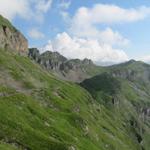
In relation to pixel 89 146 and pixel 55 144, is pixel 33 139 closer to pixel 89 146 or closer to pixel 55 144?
pixel 55 144

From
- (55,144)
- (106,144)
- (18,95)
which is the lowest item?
(106,144)

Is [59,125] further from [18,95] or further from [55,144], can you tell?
[55,144]

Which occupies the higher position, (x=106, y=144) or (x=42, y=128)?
(x=42, y=128)

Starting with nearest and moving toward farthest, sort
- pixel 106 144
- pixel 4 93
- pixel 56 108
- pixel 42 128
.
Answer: pixel 42 128, pixel 4 93, pixel 56 108, pixel 106 144

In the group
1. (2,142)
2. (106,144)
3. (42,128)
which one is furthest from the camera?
(106,144)

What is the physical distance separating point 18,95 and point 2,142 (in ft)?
178

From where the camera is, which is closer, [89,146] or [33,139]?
[33,139]

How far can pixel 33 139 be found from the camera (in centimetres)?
9200

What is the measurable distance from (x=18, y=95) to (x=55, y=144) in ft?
142

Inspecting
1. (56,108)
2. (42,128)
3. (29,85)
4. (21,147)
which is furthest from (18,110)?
(29,85)

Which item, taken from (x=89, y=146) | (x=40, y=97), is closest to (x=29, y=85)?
(x=40, y=97)

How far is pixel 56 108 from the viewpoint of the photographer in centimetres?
15875

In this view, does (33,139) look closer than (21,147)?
No

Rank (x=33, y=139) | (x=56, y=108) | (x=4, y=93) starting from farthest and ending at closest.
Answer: (x=56, y=108) → (x=4, y=93) → (x=33, y=139)
